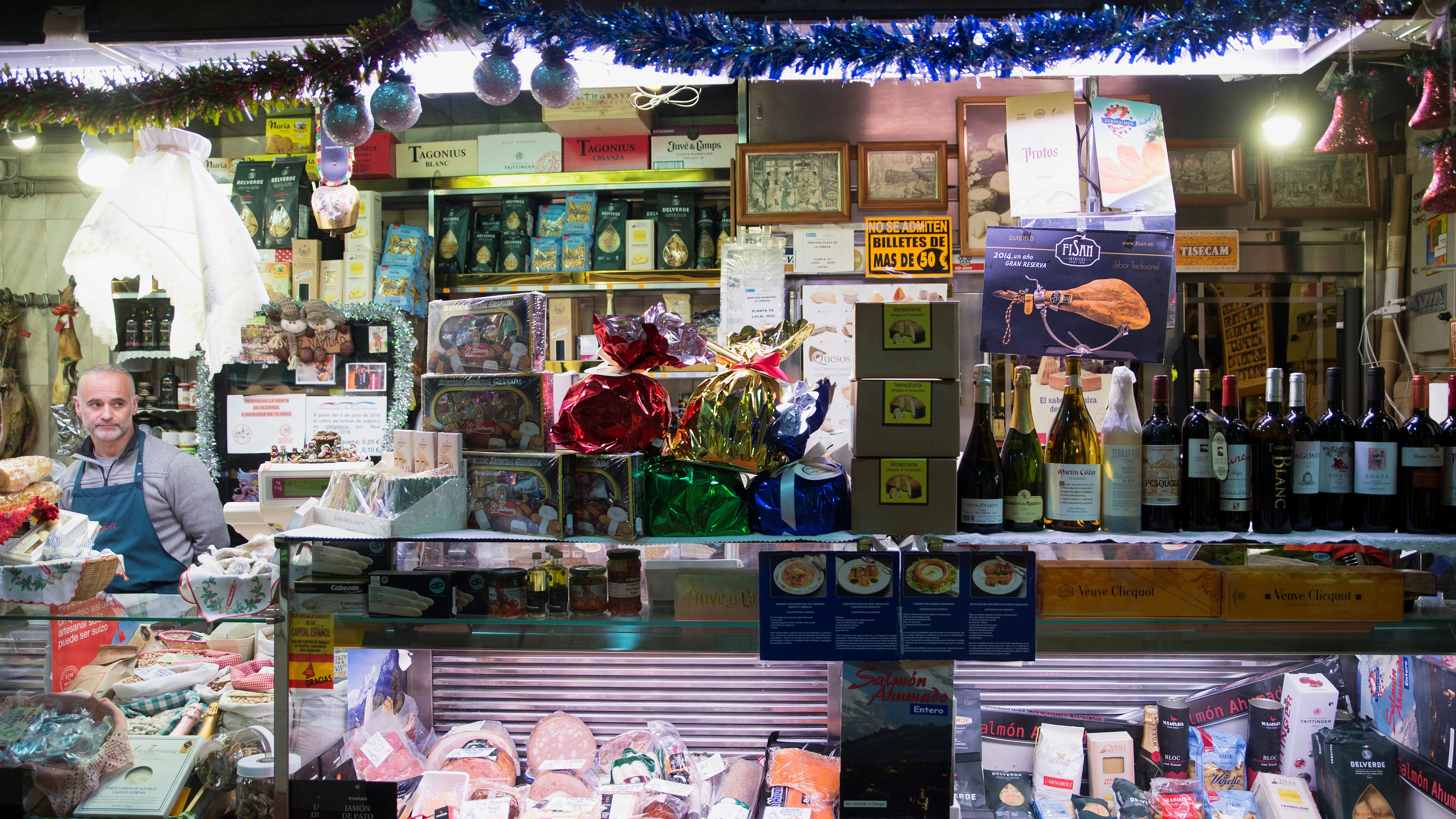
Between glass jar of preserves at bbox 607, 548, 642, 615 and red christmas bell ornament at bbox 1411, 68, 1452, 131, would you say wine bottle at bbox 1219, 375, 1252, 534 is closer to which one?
red christmas bell ornament at bbox 1411, 68, 1452, 131

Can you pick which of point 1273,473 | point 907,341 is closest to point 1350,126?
point 1273,473

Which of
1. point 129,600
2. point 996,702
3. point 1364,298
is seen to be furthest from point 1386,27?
point 129,600

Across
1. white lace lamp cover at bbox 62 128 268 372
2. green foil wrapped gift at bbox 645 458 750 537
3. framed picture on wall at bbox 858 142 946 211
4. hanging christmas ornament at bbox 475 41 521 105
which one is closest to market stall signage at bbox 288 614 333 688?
green foil wrapped gift at bbox 645 458 750 537

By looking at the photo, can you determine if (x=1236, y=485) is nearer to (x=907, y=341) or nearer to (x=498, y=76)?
(x=907, y=341)

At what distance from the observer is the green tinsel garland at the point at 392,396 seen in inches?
171

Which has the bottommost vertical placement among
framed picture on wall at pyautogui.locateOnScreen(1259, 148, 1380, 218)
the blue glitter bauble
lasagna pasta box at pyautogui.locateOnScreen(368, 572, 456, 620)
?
lasagna pasta box at pyautogui.locateOnScreen(368, 572, 456, 620)

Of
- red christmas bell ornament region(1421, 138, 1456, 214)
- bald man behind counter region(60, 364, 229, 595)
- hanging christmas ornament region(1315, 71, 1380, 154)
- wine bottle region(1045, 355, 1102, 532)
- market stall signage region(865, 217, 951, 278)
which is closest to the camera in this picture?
wine bottle region(1045, 355, 1102, 532)

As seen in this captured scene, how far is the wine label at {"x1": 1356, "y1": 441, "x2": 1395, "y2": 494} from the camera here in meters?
1.72

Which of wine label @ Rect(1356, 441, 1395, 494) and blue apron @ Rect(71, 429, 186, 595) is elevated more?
Answer: wine label @ Rect(1356, 441, 1395, 494)

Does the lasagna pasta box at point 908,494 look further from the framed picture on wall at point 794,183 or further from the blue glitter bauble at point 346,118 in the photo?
the framed picture on wall at point 794,183

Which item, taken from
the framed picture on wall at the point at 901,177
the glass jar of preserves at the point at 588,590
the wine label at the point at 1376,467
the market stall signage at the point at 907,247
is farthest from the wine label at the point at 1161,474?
the framed picture on wall at the point at 901,177

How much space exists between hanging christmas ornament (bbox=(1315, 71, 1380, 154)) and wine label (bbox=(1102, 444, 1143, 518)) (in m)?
1.01

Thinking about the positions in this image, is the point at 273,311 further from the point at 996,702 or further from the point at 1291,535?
the point at 1291,535

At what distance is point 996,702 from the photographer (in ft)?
→ 6.63
